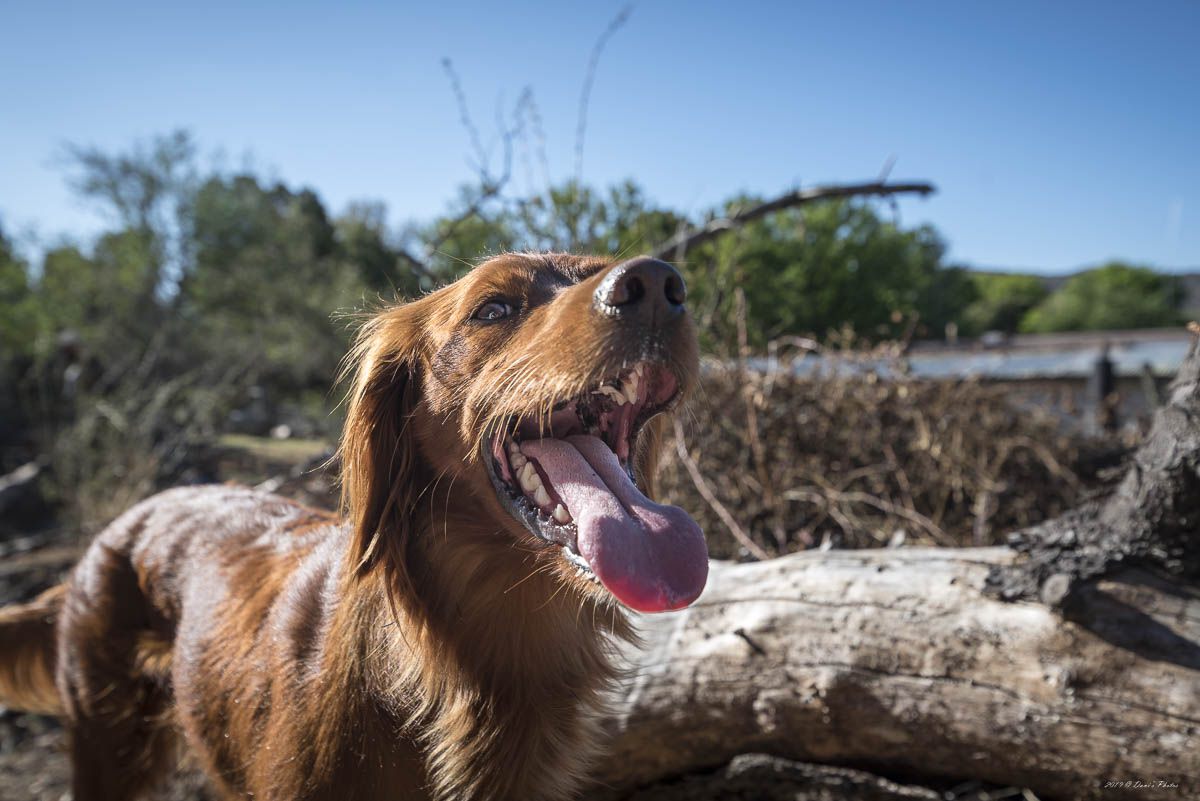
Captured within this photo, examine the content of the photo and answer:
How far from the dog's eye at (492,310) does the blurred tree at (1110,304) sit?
3939 cm

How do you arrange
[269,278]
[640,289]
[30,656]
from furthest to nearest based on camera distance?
[269,278], [30,656], [640,289]

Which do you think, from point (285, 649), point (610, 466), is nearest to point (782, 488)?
point (610, 466)

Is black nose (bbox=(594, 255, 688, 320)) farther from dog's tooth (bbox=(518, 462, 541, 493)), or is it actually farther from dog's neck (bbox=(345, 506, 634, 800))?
dog's neck (bbox=(345, 506, 634, 800))

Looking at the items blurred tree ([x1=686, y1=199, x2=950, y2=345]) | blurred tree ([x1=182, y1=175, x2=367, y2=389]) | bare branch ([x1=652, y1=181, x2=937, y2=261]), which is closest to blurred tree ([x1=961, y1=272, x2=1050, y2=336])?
blurred tree ([x1=686, y1=199, x2=950, y2=345])

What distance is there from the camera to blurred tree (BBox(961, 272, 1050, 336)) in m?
33.4

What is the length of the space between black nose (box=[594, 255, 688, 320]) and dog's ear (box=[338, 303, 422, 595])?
2.21ft

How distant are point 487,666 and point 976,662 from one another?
1.53 metres

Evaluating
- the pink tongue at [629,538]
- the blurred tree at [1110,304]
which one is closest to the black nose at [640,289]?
the pink tongue at [629,538]

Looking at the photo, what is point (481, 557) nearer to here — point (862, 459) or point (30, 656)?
point (30, 656)

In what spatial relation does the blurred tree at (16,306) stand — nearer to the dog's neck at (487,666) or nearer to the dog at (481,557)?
the dog at (481,557)

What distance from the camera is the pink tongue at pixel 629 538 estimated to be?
65.6 inches

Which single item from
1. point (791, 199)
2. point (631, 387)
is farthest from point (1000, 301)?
point (631, 387)

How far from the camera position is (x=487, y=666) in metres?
1.97

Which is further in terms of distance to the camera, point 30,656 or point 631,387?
point 30,656
